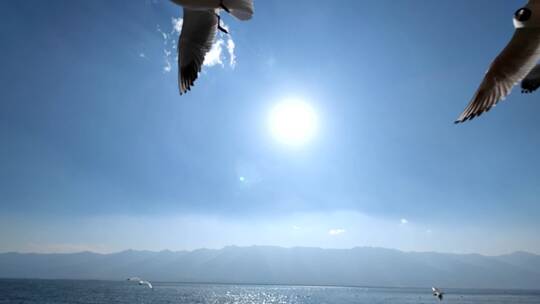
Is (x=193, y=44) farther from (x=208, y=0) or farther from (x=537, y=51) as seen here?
(x=537, y=51)

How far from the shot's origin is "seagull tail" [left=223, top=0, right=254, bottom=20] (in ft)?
19.8

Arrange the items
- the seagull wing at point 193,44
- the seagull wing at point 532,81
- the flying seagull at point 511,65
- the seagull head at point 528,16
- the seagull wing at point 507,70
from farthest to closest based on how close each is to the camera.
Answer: the seagull wing at point 193,44 → the seagull wing at point 532,81 → the seagull wing at point 507,70 → the flying seagull at point 511,65 → the seagull head at point 528,16

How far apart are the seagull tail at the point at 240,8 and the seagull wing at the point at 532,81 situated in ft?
13.3

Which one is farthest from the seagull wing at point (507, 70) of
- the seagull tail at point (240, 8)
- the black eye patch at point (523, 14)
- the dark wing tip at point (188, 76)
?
the dark wing tip at point (188, 76)

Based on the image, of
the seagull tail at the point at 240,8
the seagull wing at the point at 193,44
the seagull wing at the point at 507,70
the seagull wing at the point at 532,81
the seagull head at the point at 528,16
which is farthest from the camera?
the seagull wing at the point at 193,44

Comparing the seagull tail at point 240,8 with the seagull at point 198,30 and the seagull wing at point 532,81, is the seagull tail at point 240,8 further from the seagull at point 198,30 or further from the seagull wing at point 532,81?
the seagull wing at point 532,81

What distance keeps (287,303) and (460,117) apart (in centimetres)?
9337

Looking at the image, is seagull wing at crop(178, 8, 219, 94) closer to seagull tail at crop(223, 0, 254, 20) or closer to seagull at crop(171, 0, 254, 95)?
seagull at crop(171, 0, 254, 95)

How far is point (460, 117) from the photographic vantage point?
5156 mm

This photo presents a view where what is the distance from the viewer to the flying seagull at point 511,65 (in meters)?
5.01

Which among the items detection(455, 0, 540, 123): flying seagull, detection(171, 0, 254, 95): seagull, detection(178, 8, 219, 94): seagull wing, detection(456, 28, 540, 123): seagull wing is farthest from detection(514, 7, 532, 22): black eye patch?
detection(178, 8, 219, 94): seagull wing

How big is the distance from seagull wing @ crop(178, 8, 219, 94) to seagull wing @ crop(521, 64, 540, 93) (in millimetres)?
4826

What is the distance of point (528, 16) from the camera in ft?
16.1

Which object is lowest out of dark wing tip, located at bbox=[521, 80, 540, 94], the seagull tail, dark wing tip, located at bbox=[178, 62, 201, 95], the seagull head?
dark wing tip, located at bbox=[521, 80, 540, 94]
